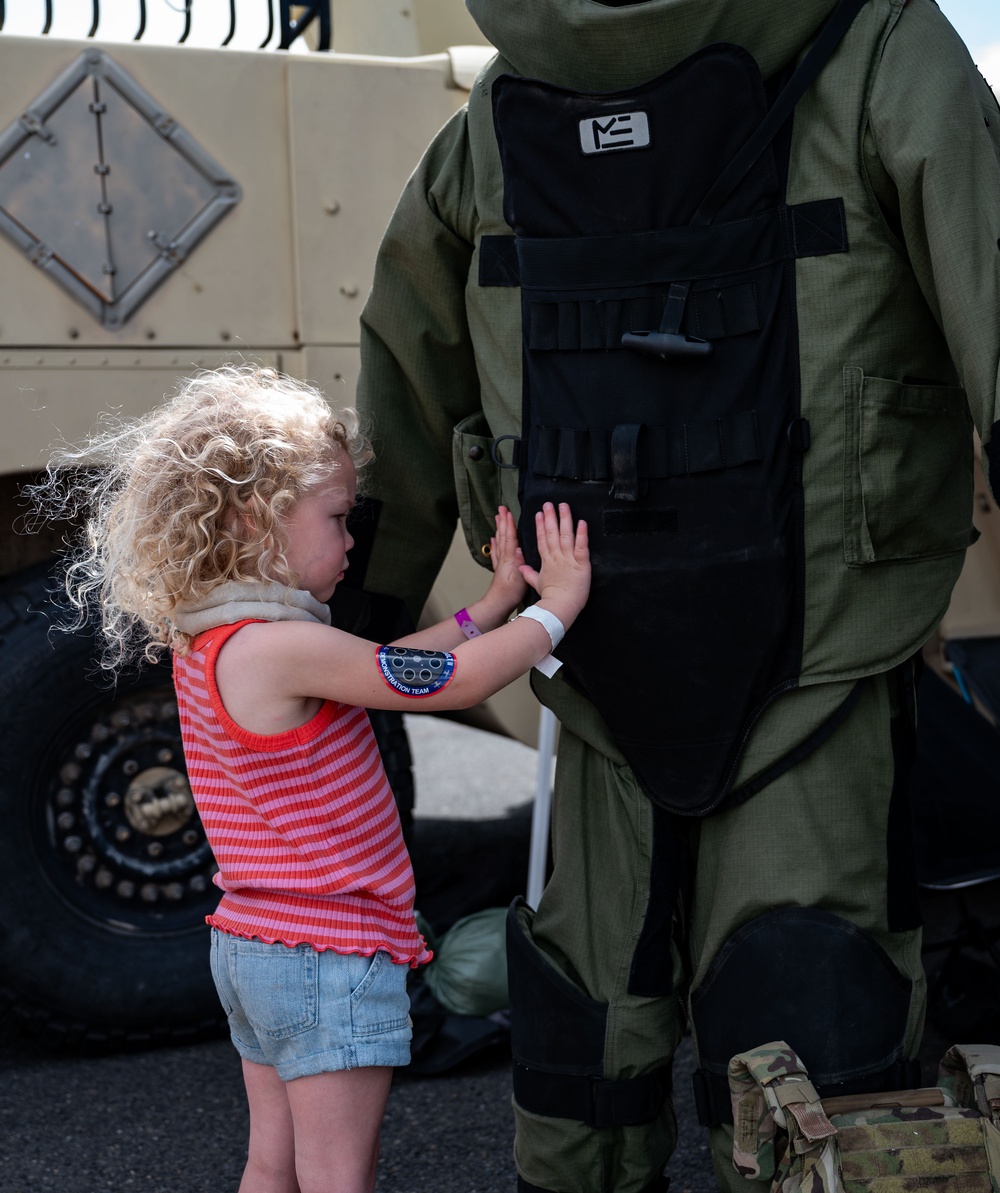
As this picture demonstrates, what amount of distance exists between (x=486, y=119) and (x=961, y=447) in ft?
2.46

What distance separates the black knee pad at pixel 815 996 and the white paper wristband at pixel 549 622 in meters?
0.42

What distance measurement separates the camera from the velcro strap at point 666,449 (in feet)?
5.56

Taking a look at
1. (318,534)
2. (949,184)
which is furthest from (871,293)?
(318,534)

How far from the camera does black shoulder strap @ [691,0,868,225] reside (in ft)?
5.42

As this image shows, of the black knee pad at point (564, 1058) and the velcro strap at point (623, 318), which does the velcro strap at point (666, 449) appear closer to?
the velcro strap at point (623, 318)

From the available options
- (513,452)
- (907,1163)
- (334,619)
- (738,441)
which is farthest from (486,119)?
(907,1163)

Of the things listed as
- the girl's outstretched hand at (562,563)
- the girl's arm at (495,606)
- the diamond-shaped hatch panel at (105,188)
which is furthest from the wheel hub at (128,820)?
the girl's outstretched hand at (562,563)

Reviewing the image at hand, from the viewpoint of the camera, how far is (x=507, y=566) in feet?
6.08

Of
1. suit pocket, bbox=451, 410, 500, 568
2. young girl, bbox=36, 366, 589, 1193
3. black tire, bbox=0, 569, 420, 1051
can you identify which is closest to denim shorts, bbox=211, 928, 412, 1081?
young girl, bbox=36, 366, 589, 1193

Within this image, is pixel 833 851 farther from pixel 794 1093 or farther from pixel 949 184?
pixel 949 184

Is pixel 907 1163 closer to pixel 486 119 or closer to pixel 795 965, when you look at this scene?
pixel 795 965

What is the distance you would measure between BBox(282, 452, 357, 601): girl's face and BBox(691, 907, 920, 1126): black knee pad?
0.66 meters

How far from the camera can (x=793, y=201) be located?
5.55ft

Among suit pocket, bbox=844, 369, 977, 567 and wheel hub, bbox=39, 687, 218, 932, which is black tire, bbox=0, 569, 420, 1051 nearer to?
wheel hub, bbox=39, 687, 218, 932
